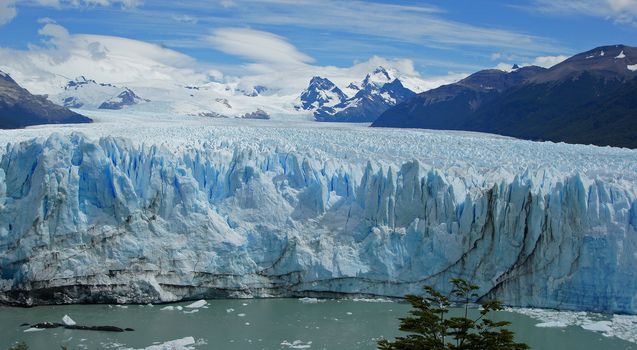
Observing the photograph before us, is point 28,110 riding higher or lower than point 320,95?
lower

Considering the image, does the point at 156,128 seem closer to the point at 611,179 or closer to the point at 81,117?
the point at 611,179

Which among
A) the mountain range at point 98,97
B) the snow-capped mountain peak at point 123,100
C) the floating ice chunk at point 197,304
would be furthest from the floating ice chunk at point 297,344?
the snow-capped mountain peak at point 123,100

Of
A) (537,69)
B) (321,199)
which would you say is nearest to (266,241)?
(321,199)

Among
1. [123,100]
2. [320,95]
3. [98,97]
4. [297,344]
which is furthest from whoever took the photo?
[320,95]

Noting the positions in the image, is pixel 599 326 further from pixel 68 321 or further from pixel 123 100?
pixel 123 100

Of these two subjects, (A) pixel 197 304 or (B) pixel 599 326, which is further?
(A) pixel 197 304

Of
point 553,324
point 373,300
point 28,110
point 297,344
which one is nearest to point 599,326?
point 553,324
